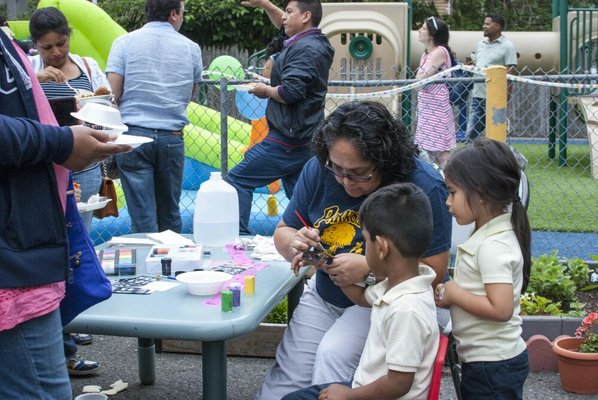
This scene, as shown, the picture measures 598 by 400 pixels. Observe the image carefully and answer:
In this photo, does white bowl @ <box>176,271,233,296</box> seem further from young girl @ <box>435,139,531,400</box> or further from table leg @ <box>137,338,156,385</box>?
table leg @ <box>137,338,156,385</box>

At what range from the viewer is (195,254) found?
3350 millimetres

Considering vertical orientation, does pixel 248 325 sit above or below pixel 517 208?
below

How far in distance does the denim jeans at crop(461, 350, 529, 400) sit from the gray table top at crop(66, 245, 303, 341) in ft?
2.39

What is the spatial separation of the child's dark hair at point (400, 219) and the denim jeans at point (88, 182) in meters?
2.24

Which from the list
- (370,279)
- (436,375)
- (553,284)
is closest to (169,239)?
(370,279)

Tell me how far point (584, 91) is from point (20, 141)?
35.1 ft

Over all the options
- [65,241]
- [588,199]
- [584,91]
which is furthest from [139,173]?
[584,91]

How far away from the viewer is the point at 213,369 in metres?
2.75

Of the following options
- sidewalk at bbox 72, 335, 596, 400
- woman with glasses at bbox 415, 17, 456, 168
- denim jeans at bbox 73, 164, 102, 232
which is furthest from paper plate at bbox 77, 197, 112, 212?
woman with glasses at bbox 415, 17, 456, 168

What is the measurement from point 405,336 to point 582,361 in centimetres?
180

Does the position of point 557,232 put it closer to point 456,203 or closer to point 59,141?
point 456,203

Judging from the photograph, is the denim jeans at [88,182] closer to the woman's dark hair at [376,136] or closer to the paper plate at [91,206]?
the paper plate at [91,206]

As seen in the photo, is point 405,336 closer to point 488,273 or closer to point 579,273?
point 488,273

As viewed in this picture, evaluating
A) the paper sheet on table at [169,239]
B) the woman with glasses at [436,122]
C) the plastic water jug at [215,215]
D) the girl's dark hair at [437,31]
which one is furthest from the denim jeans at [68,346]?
the girl's dark hair at [437,31]
